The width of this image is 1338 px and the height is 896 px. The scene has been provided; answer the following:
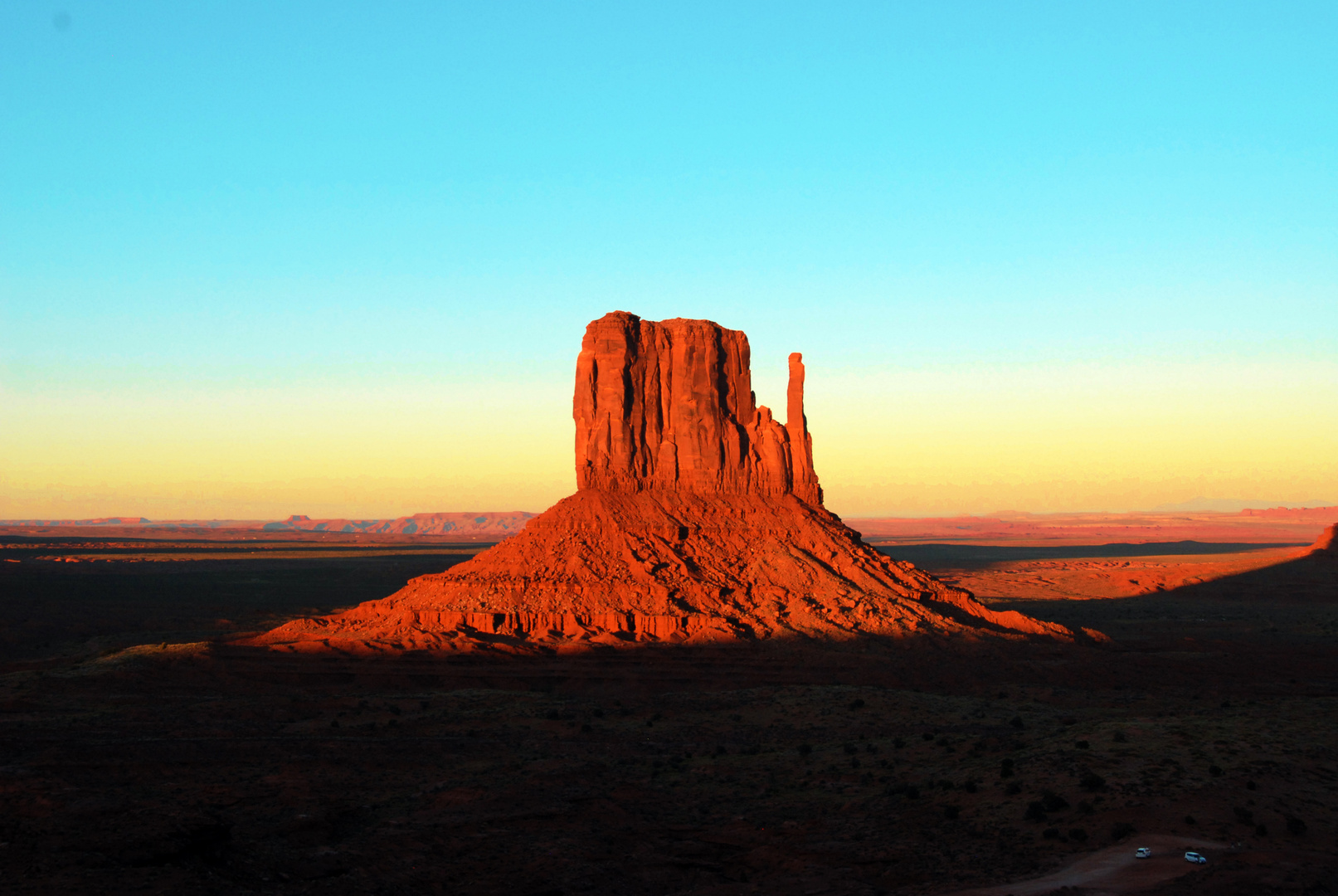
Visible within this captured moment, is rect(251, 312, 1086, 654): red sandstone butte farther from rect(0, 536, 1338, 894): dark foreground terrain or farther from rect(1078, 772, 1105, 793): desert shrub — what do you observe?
rect(1078, 772, 1105, 793): desert shrub

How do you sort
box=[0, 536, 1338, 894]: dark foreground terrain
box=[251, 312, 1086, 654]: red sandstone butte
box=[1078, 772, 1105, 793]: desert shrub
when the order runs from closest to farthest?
box=[0, 536, 1338, 894]: dark foreground terrain < box=[1078, 772, 1105, 793]: desert shrub < box=[251, 312, 1086, 654]: red sandstone butte

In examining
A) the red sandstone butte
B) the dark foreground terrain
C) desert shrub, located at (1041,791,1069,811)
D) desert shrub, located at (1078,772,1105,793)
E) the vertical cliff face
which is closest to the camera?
the dark foreground terrain

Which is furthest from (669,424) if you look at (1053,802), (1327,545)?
(1327,545)

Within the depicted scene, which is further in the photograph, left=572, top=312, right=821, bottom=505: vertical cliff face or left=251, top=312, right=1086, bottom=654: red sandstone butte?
left=572, top=312, right=821, bottom=505: vertical cliff face

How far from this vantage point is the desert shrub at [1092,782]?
2469 centimetres

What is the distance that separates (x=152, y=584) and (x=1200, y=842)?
122 metres

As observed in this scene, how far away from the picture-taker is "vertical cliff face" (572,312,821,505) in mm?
63719

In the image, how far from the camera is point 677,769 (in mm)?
32844

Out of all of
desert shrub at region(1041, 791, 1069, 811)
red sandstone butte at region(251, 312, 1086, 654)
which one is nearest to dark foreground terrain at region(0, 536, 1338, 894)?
desert shrub at region(1041, 791, 1069, 811)

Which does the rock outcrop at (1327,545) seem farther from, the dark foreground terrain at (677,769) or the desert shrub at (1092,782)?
the desert shrub at (1092,782)

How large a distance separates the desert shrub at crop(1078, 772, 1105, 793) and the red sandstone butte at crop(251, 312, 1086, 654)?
29.1 meters

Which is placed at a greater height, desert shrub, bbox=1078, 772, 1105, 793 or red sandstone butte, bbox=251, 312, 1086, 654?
red sandstone butte, bbox=251, 312, 1086, 654

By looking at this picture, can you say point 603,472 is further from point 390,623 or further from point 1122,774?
point 1122,774

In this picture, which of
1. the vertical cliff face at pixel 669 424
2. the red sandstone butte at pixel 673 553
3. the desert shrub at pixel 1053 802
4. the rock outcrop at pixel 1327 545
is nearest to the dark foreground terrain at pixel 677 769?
the desert shrub at pixel 1053 802
